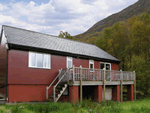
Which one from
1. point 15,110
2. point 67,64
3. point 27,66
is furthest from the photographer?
point 67,64

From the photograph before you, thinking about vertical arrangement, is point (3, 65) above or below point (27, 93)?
above

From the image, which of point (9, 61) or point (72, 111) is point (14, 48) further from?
point (72, 111)

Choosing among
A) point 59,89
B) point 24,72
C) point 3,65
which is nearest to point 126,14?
point 59,89

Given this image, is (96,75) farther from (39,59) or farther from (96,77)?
(39,59)

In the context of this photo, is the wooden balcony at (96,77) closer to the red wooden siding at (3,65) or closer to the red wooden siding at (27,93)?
the red wooden siding at (27,93)

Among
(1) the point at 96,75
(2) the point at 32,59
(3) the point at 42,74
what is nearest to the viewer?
(2) the point at 32,59

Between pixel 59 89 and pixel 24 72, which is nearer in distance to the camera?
pixel 24 72

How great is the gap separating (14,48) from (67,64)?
516 cm

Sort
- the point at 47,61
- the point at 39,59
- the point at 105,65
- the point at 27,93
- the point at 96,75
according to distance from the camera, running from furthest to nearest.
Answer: the point at 105,65 < the point at 96,75 < the point at 47,61 < the point at 39,59 < the point at 27,93

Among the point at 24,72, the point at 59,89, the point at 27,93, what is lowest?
the point at 27,93

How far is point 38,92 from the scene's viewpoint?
13805 millimetres

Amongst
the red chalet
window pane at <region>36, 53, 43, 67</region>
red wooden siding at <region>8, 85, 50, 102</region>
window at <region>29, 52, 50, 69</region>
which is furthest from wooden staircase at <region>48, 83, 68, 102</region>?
window pane at <region>36, 53, 43, 67</region>

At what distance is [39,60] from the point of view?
14.1 metres

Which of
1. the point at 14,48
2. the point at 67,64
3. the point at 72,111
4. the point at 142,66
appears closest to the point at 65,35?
the point at 142,66
